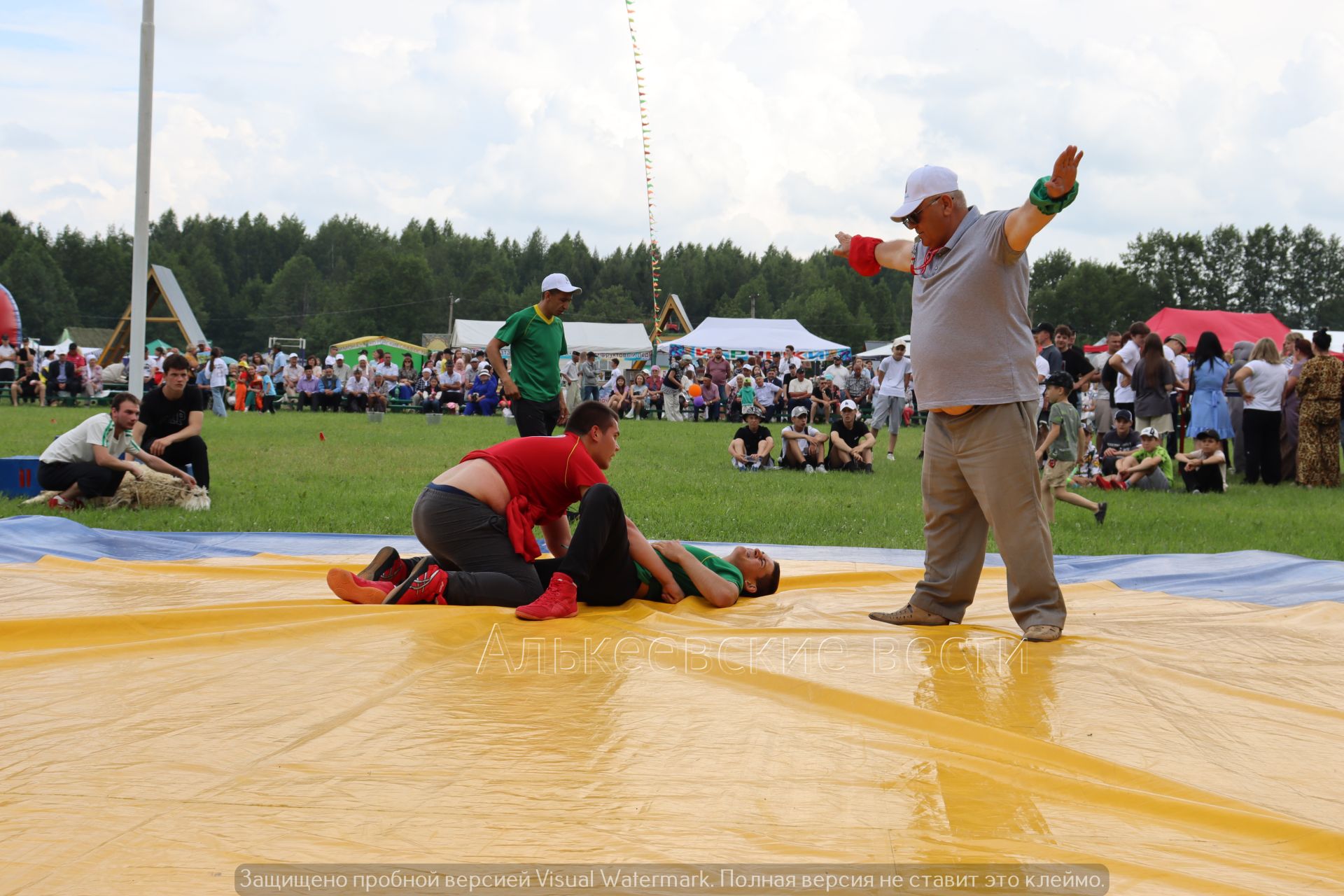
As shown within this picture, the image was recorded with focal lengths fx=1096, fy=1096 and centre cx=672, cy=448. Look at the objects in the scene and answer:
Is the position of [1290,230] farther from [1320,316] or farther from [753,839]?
[753,839]

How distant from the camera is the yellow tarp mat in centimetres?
209

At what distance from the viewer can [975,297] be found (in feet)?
13.3

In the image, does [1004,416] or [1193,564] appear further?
[1193,564]

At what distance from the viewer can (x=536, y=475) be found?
4.61 meters

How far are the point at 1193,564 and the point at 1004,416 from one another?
306 cm

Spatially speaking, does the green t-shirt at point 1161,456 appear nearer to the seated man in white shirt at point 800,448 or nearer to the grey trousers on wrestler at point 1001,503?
the seated man in white shirt at point 800,448

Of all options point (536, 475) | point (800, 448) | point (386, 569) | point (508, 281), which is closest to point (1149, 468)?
point (800, 448)

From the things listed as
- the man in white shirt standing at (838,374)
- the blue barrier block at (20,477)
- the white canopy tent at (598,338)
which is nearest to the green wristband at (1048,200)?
the blue barrier block at (20,477)

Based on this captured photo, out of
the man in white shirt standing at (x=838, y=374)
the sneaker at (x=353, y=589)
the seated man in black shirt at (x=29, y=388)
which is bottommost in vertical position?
the sneaker at (x=353, y=589)

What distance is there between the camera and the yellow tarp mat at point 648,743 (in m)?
2.09

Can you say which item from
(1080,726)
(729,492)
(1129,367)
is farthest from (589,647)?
(1129,367)

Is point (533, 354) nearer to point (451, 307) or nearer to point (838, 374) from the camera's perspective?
point (838, 374)

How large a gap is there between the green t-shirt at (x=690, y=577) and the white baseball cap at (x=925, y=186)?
1.68m

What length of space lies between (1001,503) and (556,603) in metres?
1.70
